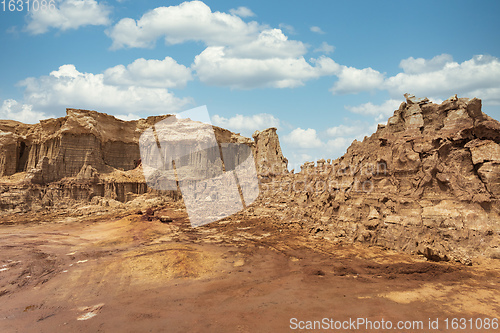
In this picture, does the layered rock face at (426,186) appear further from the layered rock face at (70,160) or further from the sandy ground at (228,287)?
the layered rock face at (70,160)

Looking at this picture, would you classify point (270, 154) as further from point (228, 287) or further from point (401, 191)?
point (228, 287)

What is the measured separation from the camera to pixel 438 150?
12.6 meters

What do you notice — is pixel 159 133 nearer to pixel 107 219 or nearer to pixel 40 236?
pixel 107 219

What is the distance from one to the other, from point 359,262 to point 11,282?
13.0m

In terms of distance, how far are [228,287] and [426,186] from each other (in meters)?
9.44

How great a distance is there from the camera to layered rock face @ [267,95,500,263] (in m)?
10.9

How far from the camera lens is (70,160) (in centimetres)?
3238

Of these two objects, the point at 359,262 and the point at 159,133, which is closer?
the point at 359,262

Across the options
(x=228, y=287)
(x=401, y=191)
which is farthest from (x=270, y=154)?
(x=228, y=287)

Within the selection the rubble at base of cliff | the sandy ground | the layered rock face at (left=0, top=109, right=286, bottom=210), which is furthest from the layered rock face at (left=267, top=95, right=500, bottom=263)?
the layered rock face at (left=0, top=109, right=286, bottom=210)

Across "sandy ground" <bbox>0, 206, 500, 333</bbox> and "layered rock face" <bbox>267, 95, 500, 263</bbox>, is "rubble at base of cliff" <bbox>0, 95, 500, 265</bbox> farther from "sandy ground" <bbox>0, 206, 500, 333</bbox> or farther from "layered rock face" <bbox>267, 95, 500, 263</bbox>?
"sandy ground" <bbox>0, 206, 500, 333</bbox>

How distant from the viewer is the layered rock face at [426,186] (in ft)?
35.8

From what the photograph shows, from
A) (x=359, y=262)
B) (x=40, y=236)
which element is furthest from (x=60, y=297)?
(x=40, y=236)

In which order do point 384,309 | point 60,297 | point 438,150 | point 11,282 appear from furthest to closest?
point 438,150, point 11,282, point 60,297, point 384,309
